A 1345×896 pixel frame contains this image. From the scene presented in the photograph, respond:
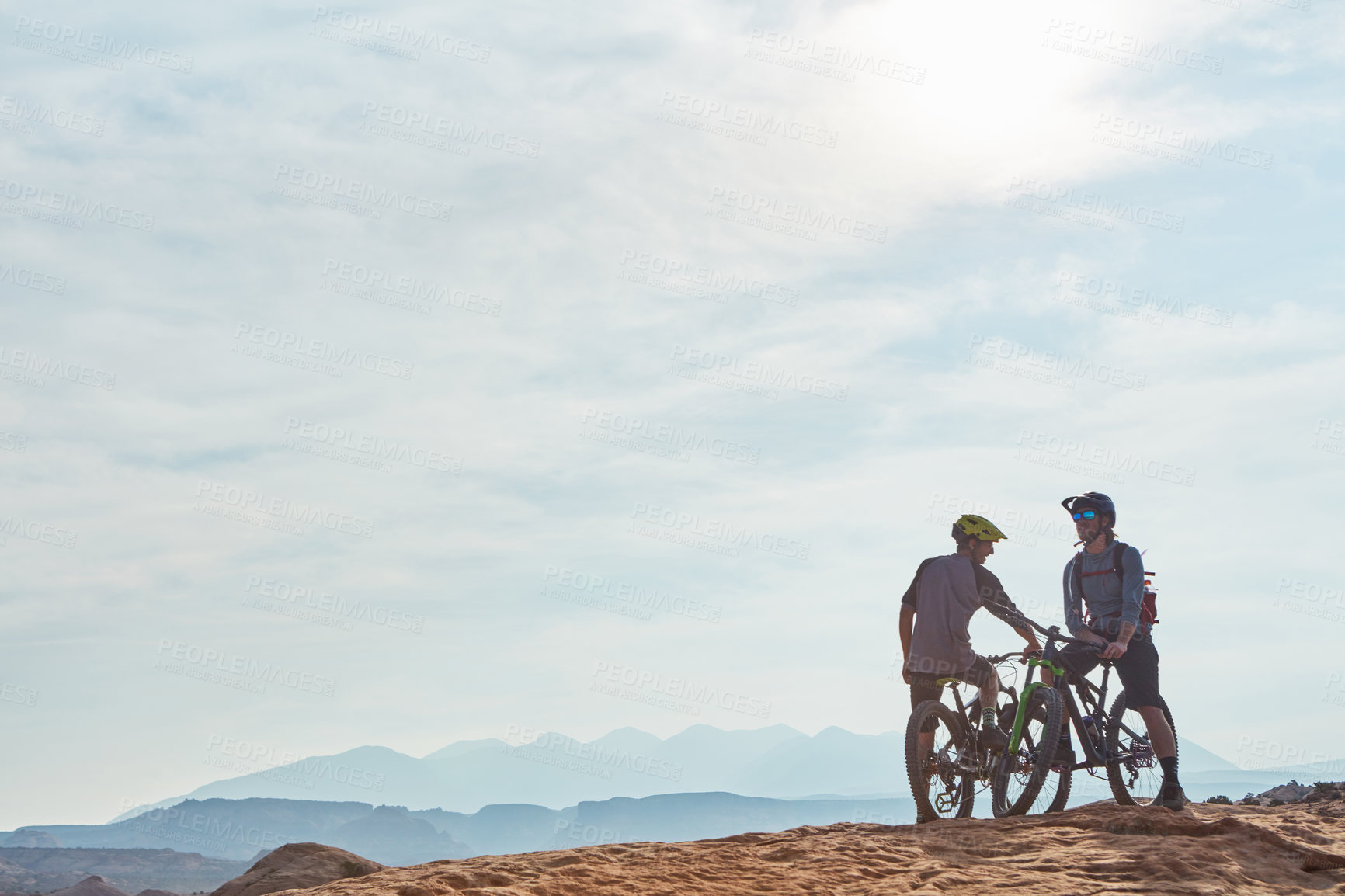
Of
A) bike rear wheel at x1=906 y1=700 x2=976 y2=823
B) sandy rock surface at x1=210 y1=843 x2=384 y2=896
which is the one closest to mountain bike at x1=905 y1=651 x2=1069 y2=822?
bike rear wheel at x1=906 y1=700 x2=976 y2=823

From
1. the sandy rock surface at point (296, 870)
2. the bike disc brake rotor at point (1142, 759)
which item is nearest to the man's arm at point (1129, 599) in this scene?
the bike disc brake rotor at point (1142, 759)

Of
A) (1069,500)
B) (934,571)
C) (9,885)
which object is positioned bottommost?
(9,885)

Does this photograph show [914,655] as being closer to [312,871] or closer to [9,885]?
[312,871]

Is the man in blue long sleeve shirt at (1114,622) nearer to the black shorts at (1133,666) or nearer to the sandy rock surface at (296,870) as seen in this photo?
the black shorts at (1133,666)

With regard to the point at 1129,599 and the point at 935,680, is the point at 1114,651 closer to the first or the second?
the point at 1129,599

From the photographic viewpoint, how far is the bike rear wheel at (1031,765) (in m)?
8.80

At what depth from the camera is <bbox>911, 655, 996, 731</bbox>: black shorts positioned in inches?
366

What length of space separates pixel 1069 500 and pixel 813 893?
16.7 feet

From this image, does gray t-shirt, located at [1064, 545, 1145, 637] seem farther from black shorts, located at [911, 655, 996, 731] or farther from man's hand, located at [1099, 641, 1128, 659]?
black shorts, located at [911, 655, 996, 731]

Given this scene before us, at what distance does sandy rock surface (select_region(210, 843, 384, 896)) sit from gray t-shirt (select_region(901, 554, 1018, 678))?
7.95 m

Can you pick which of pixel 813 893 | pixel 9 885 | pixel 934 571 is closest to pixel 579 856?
pixel 813 893

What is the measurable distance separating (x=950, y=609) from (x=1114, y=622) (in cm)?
152

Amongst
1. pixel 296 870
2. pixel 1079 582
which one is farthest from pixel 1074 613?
pixel 296 870

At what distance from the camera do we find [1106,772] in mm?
9305
